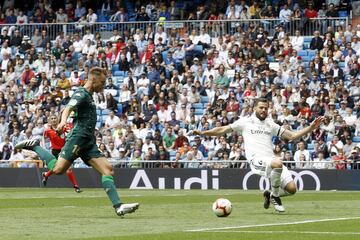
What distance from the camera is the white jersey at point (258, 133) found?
744 inches

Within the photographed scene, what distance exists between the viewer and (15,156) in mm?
36438

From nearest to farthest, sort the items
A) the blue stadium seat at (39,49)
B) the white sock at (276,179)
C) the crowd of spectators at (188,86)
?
the white sock at (276,179) → the crowd of spectators at (188,86) → the blue stadium seat at (39,49)

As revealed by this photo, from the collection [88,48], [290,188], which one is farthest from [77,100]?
[88,48]

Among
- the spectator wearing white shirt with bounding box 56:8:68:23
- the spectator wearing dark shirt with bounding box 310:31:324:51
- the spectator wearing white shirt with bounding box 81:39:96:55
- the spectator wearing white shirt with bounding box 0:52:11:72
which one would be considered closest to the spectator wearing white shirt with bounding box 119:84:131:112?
the spectator wearing white shirt with bounding box 81:39:96:55

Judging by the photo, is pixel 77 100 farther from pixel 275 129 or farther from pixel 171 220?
pixel 275 129

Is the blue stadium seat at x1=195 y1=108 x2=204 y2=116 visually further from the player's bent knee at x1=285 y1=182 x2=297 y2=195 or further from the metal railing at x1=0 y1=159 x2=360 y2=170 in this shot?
the player's bent knee at x1=285 y1=182 x2=297 y2=195

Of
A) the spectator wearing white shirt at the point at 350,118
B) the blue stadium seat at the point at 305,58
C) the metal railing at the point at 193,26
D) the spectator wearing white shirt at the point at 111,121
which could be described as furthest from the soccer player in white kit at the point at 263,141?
the metal railing at the point at 193,26

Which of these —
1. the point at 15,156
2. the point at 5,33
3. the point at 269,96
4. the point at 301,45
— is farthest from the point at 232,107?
the point at 5,33

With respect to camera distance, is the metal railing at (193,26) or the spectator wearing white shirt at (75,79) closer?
the metal railing at (193,26)

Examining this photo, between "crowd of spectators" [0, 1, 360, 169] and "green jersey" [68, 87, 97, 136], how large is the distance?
14050 millimetres

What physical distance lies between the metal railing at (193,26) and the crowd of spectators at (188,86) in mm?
133

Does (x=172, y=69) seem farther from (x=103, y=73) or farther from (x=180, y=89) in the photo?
(x=103, y=73)

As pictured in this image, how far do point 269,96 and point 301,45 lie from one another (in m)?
3.41

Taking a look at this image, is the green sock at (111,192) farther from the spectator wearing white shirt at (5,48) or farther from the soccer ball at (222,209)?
the spectator wearing white shirt at (5,48)
